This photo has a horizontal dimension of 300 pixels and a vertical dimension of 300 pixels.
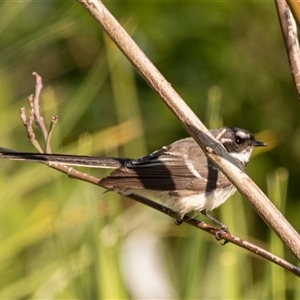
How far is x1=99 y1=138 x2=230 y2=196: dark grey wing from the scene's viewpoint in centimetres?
279

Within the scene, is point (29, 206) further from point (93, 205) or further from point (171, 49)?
point (171, 49)

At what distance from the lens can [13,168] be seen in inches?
119

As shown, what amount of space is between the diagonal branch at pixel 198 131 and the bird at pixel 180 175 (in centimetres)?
95

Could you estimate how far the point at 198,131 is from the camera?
153cm

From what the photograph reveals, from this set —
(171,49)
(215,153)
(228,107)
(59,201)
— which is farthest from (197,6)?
(215,153)

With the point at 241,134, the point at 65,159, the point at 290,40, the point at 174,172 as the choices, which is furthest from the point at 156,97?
the point at 290,40

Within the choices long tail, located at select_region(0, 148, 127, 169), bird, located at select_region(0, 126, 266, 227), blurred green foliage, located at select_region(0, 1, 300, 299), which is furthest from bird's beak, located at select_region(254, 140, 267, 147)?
long tail, located at select_region(0, 148, 127, 169)

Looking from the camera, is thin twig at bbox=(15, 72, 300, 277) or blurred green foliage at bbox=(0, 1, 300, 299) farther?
blurred green foliage at bbox=(0, 1, 300, 299)

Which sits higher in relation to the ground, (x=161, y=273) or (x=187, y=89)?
(x=187, y=89)

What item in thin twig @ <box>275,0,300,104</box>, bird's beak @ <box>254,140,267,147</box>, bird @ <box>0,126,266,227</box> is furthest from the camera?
bird's beak @ <box>254,140,267,147</box>

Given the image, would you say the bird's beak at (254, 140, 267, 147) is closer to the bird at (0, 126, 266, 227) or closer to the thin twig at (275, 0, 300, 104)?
the bird at (0, 126, 266, 227)

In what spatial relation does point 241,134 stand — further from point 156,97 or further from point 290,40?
point 290,40

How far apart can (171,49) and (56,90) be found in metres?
0.71

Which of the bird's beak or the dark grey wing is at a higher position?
the bird's beak
